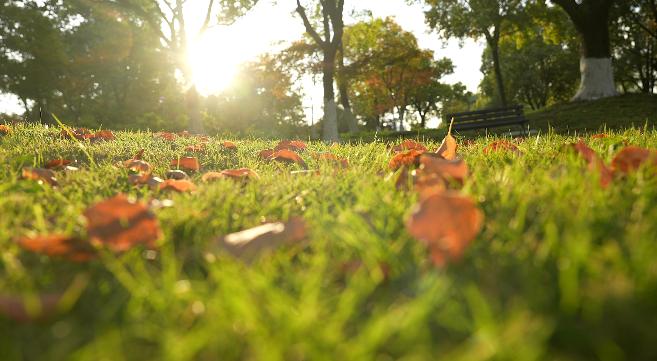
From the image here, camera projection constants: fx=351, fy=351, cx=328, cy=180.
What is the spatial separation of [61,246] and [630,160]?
6.26 feet

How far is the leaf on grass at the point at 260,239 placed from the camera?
86cm

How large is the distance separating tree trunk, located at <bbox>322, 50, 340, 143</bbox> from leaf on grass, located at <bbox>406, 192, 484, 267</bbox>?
13.0 meters

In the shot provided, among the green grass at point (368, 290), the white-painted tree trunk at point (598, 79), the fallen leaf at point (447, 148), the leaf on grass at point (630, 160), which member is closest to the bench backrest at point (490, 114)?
the white-painted tree trunk at point (598, 79)

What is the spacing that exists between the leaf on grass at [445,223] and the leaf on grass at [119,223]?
2.17 feet

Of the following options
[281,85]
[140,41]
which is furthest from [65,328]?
[140,41]

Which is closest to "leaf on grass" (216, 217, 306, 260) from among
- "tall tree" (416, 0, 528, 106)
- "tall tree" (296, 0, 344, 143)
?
"tall tree" (296, 0, 344, 143)

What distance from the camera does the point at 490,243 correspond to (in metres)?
0.92

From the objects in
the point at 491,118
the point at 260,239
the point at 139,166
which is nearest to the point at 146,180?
the point at 139,166

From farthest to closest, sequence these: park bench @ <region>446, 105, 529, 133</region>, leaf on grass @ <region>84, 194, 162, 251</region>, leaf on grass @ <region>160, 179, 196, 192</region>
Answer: park bench @ <region>446, 105, 529, 133</region>
leaf on grass @ <region>160, 179, 196, 192</region>
leaf on grass @ <region>84, 194, 162, 251</region>

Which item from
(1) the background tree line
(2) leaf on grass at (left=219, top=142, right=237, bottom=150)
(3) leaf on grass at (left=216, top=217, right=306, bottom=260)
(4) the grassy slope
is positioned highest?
(1) the background tree line

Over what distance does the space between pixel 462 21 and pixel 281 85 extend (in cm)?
1016

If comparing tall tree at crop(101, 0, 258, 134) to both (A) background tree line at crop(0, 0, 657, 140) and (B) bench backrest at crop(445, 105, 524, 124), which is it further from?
(B) bench backrest at crop(445, 105, 524, 124)

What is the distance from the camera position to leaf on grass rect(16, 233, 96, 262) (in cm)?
83

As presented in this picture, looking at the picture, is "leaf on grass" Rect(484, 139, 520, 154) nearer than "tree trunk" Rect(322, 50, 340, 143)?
Yes
